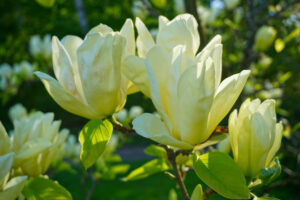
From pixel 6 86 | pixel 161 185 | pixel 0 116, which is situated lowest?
A: pixel 0 116

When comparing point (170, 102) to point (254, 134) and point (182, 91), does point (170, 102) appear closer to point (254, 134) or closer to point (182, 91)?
point (182, 91)

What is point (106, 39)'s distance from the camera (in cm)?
53

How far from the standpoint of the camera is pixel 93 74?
1.78 feet

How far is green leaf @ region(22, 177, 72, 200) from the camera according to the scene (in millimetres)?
616

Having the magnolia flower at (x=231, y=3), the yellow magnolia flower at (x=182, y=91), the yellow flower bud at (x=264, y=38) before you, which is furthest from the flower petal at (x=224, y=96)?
the magnolia flower at (x=231, y=3)

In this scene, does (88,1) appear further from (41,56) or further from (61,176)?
(41,56)

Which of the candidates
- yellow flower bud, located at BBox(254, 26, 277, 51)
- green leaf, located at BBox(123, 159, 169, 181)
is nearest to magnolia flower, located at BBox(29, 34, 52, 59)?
yellow flower bud, located at BBox(254, 26, 277, 51)

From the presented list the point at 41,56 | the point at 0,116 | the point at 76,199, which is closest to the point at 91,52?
the point at 41,56

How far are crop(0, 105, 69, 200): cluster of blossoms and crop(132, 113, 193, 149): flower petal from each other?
0.23 m

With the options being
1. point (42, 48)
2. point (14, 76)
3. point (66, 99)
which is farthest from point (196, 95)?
point (14, 76)

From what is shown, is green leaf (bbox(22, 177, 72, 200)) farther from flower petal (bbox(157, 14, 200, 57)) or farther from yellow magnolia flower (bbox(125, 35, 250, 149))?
flower petal (bbox(157, 14, 200, 57))

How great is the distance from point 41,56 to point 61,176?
432cm

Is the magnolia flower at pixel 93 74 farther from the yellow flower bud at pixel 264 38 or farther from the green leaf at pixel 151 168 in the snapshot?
the yellow flower bud at pixel 264 38

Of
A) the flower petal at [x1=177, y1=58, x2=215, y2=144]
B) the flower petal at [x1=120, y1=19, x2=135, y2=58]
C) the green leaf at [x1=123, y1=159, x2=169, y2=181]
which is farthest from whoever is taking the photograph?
the green leaf at [x1=123, y1=159, x2=169, y2=181]
